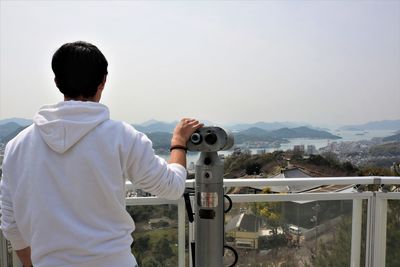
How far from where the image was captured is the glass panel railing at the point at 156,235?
2500 millimetres

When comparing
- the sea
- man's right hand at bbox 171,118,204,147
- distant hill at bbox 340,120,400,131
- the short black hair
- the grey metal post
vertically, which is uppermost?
the short black hair

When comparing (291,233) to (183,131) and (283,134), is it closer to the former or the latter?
(283,134)

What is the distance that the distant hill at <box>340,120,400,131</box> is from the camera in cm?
325

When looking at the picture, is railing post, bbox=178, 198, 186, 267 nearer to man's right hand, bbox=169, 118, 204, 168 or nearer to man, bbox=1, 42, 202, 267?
man's right hand, bbox=169, 118, 204, 168

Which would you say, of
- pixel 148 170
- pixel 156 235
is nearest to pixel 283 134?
pixel 156 235

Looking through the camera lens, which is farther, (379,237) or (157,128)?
(379,237)

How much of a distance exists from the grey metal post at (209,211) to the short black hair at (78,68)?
823mm

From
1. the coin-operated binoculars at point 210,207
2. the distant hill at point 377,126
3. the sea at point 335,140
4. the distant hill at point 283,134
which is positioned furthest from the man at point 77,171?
the distant hill at point 377,126

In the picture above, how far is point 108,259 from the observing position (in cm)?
113

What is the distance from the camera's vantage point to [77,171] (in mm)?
1078

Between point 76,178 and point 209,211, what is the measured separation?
94 cm

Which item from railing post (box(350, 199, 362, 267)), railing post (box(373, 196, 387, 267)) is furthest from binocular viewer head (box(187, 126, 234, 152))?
railing post (box(373, 196, 387, 267))

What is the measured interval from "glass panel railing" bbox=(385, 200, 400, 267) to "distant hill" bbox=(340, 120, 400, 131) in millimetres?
813

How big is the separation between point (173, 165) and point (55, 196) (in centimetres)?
39
